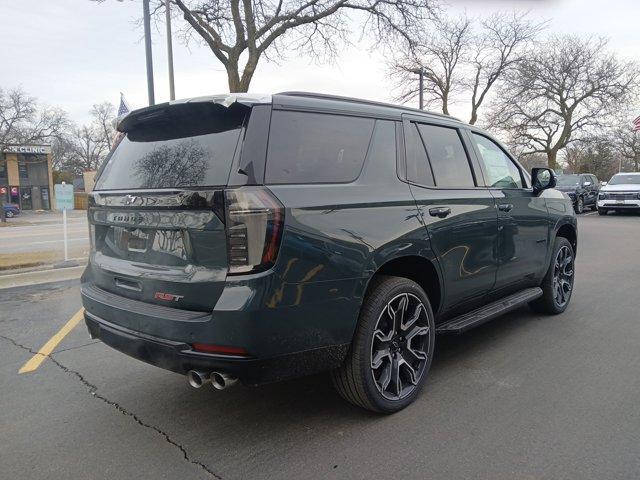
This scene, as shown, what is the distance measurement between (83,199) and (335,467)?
187 ft

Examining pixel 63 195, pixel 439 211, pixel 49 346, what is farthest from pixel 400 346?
pixel 63 195

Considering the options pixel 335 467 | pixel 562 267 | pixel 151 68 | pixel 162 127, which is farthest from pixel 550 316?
pixel 151 68

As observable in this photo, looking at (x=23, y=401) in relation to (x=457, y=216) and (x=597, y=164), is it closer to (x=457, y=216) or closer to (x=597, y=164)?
(x=457, y=216)

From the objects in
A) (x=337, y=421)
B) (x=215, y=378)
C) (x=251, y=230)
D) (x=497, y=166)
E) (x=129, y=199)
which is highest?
(x=497, y=166)

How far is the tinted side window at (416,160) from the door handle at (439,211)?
199 millimetres

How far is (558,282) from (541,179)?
122 cm

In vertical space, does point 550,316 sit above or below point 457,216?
below

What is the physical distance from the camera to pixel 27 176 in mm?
50781

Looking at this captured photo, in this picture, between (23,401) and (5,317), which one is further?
(5,317)

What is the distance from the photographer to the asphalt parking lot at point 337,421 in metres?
2.52

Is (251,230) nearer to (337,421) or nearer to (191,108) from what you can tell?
(191,108)

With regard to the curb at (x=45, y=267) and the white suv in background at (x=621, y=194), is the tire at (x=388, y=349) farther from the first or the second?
the white suv in background at (x=621, y=194)

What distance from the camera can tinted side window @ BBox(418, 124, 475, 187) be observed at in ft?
11.7

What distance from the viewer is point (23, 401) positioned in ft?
11.1
